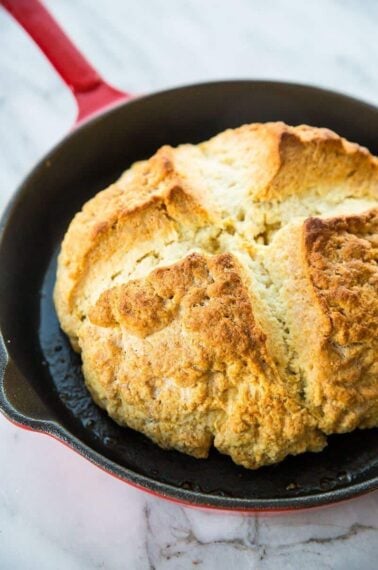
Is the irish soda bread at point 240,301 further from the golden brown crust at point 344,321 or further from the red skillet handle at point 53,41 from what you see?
the red skillet handle at point 53,41

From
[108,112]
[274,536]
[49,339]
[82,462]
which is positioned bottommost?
[274,536]

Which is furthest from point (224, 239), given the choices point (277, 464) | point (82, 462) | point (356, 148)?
point (82, 462)

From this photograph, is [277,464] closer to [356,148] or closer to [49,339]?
[49,339]

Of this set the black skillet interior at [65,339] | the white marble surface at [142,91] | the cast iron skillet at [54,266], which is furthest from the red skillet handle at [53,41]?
the white marble surface at [142,91]

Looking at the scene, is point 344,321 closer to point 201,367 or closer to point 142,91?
point 201,367

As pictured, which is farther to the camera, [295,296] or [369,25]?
[369,25]

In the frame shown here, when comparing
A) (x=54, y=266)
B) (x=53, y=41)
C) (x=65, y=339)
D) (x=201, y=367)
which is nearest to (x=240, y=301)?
(x=201, y=367)

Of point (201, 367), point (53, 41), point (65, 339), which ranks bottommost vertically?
point (65, 339)
